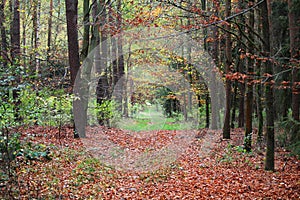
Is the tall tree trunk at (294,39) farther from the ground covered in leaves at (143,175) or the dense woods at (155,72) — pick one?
the ground covered in leaves at (143,175)

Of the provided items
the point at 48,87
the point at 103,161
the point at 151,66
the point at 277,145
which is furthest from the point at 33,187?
the point at 151,66

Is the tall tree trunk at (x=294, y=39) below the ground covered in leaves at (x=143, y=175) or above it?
above

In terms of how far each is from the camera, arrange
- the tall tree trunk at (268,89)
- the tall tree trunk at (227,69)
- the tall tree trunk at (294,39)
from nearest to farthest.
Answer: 1. the tall tree trunk at (268,89)
2. the tall tree trunk at (294,39)
3. the tall tree trunk at (227,69)

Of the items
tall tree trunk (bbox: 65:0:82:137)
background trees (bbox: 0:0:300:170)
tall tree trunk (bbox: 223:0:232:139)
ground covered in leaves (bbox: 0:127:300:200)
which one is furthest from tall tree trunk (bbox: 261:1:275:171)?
tall tree trunk (bbox: 65:0:82:137)

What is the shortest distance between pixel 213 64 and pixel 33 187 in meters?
13.9

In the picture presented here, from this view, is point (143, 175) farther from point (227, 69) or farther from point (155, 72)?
point (155, 72)

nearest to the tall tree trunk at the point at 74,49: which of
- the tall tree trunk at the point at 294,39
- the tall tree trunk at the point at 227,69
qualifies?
the tall tree trunk at the point at 227,69

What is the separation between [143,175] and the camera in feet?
A: 31.6

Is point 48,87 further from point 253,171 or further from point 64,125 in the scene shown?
point 253,171

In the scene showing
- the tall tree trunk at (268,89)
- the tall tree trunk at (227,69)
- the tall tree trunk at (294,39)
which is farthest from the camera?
the tall tree trunk at (227,69)

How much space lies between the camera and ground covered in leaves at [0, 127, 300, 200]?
6878mm

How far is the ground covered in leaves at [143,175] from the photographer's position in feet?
22.6

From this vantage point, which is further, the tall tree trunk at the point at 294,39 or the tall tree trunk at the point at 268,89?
the tall tree trunk at the point at 294,39

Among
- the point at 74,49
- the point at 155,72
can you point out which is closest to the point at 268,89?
the point at 74,49
